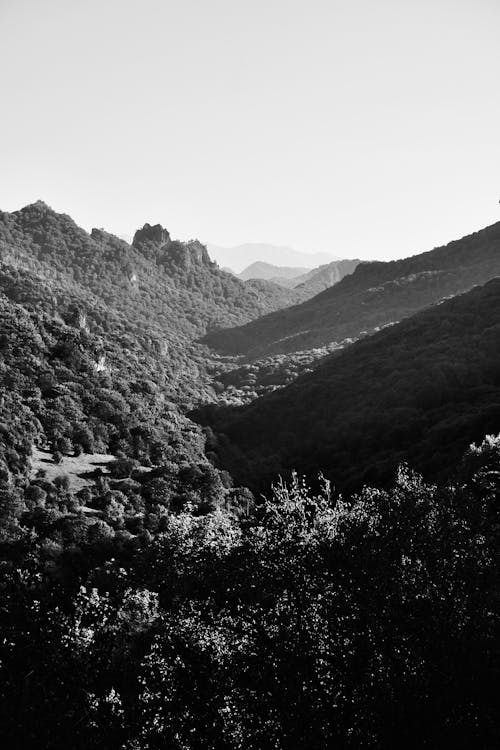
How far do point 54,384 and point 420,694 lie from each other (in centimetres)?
7368

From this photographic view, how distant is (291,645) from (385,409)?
252 feet

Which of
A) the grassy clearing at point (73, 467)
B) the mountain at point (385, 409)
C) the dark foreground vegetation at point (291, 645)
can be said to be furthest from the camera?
the mountain at point (385, 409)

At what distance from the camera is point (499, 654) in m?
19.0

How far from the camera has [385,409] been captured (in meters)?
94.9

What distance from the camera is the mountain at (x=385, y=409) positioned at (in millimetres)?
71938

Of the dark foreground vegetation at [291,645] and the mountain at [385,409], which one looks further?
the mountain at [385,409]

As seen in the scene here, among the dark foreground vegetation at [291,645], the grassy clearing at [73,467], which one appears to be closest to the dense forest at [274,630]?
the dark foreground vegetation at [291,645]

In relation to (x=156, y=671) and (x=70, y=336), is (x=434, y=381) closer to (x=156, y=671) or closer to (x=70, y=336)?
(x=70, y=336)

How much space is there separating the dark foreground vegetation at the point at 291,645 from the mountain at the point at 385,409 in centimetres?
3560

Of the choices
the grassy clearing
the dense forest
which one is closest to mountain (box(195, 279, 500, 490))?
the dense forest

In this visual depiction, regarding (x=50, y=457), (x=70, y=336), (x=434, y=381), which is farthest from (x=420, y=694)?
(x=70, y=336)

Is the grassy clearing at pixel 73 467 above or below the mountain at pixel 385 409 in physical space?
above

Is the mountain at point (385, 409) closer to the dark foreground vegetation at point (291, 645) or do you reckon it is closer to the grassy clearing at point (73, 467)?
the grassy clearing at point (73, 467)

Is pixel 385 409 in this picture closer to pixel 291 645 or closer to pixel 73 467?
pixel 73 467
